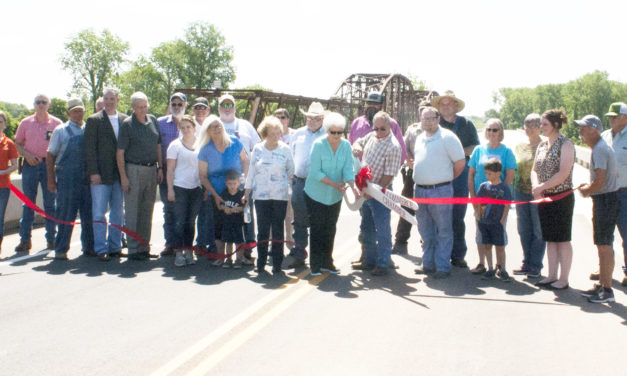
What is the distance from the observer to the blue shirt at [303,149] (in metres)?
7.96

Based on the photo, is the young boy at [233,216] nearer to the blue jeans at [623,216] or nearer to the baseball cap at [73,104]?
the baseball cap at [73,104]

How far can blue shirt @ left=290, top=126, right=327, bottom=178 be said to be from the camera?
7961 millimetres

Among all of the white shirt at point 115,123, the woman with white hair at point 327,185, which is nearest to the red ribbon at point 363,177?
the woman with white hair at point 327,185

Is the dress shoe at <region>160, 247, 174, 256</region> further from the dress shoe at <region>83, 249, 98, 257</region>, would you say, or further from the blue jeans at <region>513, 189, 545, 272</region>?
the blue jeans at <region>513, 189, 545, 272</region>

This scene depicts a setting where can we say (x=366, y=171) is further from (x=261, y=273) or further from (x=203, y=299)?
(x=203, y=299)

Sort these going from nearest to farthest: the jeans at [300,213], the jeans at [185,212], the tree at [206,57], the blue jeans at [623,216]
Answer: the blue jeans at [623,216], the jeans at [185,212], the jeans at [300,213], the tree at [206,57]

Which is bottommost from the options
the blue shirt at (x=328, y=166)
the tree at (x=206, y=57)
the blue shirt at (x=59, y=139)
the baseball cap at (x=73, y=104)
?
the blue shirt at (x=328, y=166)

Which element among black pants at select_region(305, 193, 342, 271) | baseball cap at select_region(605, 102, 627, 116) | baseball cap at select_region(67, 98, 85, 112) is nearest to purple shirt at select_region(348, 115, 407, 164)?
black pants at select_region(305, 193, 342, 271)

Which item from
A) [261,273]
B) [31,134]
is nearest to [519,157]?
[261,273]

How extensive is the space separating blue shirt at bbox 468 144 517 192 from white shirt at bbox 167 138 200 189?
3589 mm

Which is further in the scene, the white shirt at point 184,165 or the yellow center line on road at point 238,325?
the white shirt at point 184,165

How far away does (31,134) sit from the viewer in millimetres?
8906

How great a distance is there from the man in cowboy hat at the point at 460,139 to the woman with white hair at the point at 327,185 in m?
1.64

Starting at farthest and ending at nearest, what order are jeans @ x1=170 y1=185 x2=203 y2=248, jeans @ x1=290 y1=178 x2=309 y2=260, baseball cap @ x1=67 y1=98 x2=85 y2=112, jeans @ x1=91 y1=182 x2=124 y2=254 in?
baseball cap @ x1=67 y1=98 x2=85 y2=112
jeans @ x1=91 y1=182 x2=124 y2=254
jeans @ x1=290 y1=178 x2=309 y2=260
jeans @ x1=170 y1=185 x2=203 y2=248
